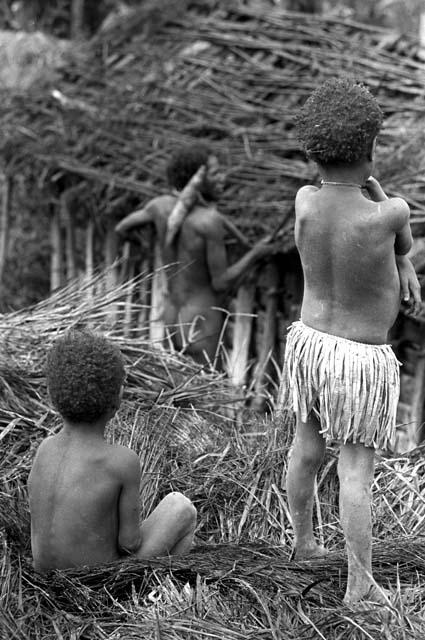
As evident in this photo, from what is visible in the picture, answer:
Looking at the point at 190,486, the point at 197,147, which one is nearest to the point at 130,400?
the point at 190,486

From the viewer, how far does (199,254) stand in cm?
565

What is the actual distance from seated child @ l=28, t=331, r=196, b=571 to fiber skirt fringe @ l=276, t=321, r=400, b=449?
56 cm

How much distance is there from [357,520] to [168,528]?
59cm

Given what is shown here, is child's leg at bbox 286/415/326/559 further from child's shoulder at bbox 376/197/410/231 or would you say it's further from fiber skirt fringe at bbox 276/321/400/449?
child's shoulder at bbox 376/197/410/231

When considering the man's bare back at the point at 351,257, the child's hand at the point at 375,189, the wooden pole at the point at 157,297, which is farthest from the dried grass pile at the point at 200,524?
the wooden pole at the point at 157,297

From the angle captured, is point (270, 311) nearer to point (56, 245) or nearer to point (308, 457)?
point (56, 245)

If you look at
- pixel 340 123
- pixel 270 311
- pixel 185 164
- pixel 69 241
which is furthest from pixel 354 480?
pixel 69 241

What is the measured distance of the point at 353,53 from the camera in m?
7.40

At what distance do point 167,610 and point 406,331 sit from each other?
2.82 metres

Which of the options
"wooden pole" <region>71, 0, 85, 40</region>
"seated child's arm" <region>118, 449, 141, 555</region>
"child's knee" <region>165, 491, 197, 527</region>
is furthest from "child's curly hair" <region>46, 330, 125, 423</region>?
"wooden pole" <region>71, 0, 85, 40</region>

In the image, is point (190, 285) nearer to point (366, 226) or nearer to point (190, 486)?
point (190, 486)

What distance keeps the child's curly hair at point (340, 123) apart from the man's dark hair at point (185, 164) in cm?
264

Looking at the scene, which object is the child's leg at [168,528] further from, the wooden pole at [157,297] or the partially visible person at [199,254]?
the wooden pole at [157,297]

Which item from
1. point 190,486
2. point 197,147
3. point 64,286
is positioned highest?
point 197,147
